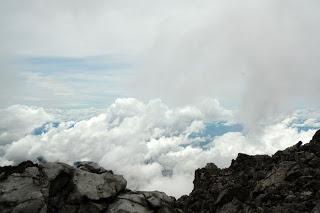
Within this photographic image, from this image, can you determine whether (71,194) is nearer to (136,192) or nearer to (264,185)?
(136,192)

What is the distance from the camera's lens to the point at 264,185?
123ft

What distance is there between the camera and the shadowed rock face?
111 ft

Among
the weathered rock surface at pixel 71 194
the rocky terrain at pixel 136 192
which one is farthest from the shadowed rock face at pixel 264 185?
the weathered rock surface at pixel 71 194

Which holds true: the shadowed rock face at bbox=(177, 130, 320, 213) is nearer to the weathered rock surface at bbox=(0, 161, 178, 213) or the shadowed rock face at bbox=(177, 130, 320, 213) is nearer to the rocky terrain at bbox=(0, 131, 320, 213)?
the rocky terrain at bbox=(0, 131, 320, 213)

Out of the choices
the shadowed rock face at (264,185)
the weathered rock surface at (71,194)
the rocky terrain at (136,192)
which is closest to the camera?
the shadowed rock face at (264,185)

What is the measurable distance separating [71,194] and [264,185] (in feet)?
64.3

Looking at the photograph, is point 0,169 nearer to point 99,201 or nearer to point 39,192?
point 39,192

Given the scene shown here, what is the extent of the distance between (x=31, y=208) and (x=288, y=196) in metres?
24.8

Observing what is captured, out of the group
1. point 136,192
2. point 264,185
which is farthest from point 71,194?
point 264,185

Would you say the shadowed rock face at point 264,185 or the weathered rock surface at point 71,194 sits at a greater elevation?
the shadowed rock face at point 264,185

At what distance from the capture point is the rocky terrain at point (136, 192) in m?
34.7

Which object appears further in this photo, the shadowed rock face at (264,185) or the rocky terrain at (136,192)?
the rocky terrain at (136,192)

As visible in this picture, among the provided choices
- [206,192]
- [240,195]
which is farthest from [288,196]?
[206,192]

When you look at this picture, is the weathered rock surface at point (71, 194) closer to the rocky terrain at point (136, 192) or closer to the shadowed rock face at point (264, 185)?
the rocky terrain at point (136, 192)
